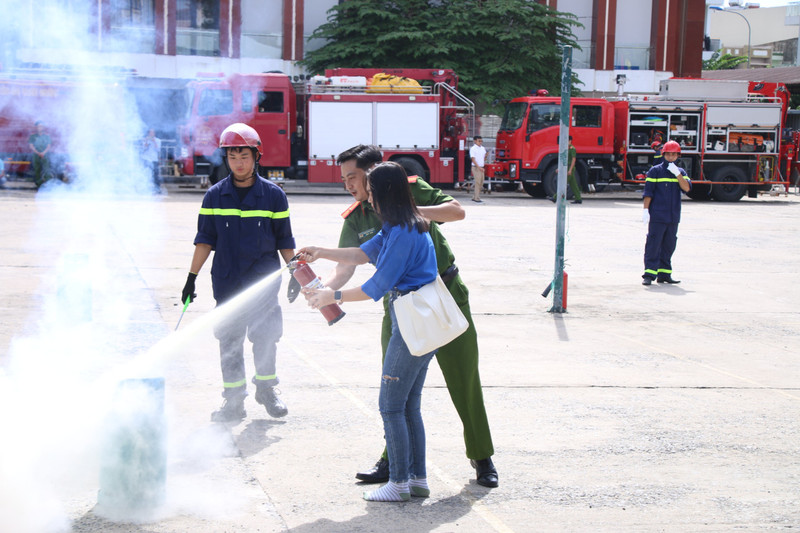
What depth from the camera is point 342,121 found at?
81.7 feet

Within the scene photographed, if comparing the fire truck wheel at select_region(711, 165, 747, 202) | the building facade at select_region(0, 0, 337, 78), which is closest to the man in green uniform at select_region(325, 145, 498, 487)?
the building facade at select_region(0, 0, 337, 78)

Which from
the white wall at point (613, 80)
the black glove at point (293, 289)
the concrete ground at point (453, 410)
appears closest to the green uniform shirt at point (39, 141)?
the concrete ground at point (453, 410)

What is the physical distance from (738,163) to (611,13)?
39.4 feet

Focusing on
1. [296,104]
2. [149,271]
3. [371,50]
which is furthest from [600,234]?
[371,50]

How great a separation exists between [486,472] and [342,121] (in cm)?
2114

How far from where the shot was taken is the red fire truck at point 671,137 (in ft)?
82.8

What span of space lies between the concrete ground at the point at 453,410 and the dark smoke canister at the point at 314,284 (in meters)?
0.82

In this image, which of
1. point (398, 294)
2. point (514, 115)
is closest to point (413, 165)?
point (514, 115)

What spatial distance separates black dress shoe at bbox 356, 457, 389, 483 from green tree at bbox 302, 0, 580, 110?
26727 mm

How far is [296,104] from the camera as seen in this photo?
1000 inches

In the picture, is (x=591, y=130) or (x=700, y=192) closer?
(x=591, y=130)

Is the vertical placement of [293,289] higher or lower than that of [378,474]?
higher

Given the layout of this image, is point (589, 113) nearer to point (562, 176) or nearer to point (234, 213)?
point (562, 176)

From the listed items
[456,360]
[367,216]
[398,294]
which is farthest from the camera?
[367,216]
